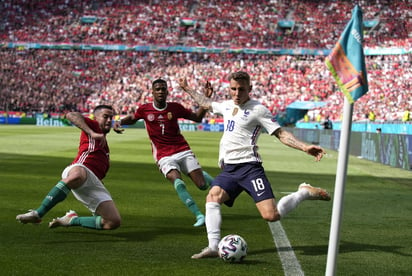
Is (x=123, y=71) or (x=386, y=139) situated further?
(x=123, y=71)

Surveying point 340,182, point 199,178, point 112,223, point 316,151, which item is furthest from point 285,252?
point 340,182

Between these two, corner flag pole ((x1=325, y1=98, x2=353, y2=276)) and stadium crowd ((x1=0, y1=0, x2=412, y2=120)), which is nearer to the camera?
corner flag pole ((x1=325, y1=98, x2=353, y2=276))

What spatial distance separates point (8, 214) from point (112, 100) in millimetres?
54851

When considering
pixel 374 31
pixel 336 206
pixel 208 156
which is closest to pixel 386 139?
pixel 208 156

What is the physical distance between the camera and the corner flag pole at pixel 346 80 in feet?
13.5

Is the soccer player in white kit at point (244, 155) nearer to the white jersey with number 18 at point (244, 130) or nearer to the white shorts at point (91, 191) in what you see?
the white jersey with number 18 at point (244, 130)

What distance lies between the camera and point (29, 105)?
6431 centimetres

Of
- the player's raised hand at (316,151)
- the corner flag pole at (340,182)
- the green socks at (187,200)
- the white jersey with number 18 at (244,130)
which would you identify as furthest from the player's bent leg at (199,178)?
the corner flag pole at (340,182)

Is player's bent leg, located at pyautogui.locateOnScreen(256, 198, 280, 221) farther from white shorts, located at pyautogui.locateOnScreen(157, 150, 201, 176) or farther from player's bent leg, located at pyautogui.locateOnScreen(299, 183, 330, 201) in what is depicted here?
white shorts, located at pyautogui.locateOnScreen(157, 150, 201, 176)

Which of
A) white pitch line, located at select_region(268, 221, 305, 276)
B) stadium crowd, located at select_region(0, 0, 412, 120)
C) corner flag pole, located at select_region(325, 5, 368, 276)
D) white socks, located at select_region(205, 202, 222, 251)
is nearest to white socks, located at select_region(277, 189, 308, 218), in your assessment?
white pitch line, located at select_region(268, 221, 305, 276)

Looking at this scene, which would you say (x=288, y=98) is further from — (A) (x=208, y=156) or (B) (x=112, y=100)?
(A) (x=208, y=156)

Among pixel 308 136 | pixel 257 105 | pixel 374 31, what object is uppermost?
pixel 374 31

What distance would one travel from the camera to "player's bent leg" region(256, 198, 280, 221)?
6.80m

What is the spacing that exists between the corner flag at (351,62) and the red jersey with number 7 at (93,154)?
4.20m
